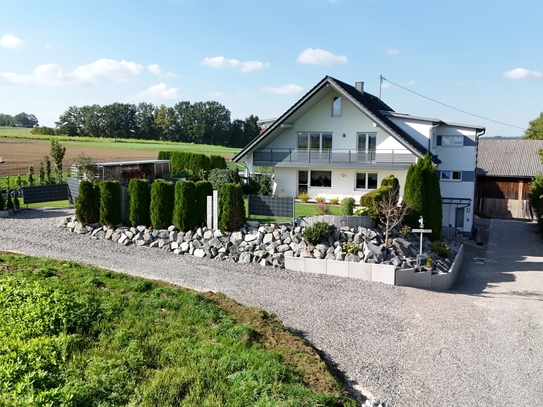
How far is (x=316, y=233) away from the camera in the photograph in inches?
669

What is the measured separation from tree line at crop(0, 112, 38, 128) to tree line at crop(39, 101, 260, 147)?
72.5ft

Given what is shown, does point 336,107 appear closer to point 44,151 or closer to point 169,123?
point 44,151

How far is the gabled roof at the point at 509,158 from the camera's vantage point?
1495 inches

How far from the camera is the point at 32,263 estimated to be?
13312 mm

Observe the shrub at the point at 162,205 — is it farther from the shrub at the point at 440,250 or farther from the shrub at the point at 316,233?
the shrub at the point at 440,250

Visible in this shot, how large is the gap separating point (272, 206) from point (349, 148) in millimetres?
9137

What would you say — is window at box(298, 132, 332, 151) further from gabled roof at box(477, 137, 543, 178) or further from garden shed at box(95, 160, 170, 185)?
gabled roof at box(477, 137, 543, 178)

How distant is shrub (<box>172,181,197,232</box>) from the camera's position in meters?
18.3

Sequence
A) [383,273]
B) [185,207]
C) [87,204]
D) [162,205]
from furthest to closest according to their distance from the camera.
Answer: [87,204]
[162,205]
[185,207]
[383,273]

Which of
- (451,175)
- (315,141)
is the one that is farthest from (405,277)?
(451,175)

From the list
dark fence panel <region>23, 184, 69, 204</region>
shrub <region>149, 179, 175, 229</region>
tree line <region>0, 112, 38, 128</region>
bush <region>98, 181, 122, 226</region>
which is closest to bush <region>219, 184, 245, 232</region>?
shrub <region>149, 179, 175, 229</region>

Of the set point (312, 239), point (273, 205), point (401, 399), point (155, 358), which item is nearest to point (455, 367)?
point (401, 399)

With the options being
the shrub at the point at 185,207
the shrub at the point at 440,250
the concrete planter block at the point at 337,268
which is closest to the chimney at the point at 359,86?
the shrub at the point at 440,250

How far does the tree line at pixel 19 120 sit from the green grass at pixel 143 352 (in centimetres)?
9326
